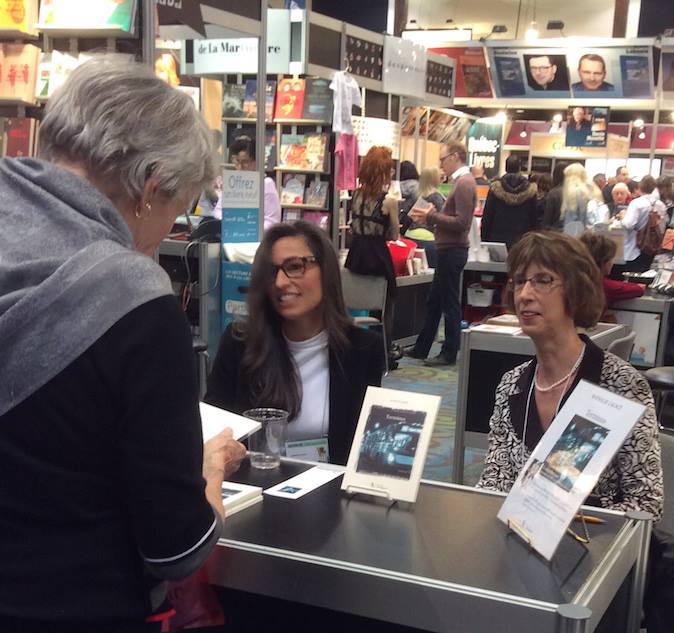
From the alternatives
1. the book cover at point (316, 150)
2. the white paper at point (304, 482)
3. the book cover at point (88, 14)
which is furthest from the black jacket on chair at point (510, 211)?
the white paper at point (304, 482)

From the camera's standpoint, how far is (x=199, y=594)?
1460 millimetres

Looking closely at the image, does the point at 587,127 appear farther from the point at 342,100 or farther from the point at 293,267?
the point at 293,267

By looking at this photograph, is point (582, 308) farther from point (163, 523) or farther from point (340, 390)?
point (163, 523)

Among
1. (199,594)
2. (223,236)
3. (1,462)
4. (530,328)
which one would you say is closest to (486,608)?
(199,594)

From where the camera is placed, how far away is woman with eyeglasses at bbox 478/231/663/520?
223 centimetres

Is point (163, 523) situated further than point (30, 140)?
No

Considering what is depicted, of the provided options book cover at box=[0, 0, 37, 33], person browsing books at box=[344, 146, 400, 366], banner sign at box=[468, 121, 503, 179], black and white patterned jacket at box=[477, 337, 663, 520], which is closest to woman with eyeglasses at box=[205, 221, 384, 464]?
black and white patterned jacket at box=[477, 337, 663, 520]

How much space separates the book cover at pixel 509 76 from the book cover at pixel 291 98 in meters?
5.12

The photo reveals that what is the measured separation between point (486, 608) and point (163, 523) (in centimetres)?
54

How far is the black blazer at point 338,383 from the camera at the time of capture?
2.44 meters

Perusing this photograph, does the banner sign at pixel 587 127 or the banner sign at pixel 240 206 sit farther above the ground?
the banner sign at pixel 587 127

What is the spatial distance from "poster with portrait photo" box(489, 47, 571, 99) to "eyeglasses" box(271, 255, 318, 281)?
10.0 m

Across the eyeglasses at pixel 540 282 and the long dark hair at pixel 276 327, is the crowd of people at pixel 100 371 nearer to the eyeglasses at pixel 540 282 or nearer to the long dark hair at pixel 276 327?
the long dark hair at pixel 276 327

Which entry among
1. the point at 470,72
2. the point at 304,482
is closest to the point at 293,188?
the point at 470,72
